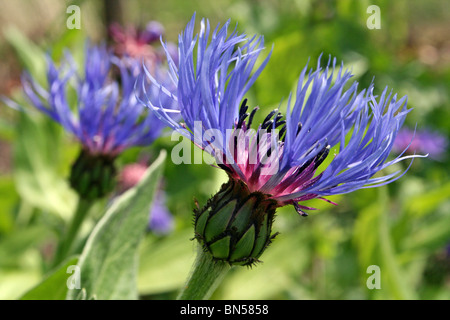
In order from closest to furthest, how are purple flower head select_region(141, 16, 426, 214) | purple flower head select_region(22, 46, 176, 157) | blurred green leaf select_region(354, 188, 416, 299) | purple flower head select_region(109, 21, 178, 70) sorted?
purple flower head select_region(141, 16, 426, 214)
purple flower head select_region(22, 46, 176, 157)
blurred green leaf select_region(354, 188, 416, 299)
purple flower head select_region(109, 21, 178, 70)

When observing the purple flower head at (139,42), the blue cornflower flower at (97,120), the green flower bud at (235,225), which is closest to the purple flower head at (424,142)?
the purple flower head at (139,42)

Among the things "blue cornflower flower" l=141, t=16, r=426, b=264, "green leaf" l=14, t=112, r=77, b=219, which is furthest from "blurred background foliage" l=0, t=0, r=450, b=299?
"blue cornflower flower" l=141, t=16, r=426, b=264

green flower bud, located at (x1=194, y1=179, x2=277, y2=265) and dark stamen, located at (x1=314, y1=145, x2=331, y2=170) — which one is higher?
dark stamen, located at (x1=314, y1=145, x2=331, y2=170)

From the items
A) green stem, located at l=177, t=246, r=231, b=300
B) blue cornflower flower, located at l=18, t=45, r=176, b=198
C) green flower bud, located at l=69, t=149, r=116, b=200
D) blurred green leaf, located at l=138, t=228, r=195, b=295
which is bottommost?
green stem, located at l=177, t=246, r=231, b=300

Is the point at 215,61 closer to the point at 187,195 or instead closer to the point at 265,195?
the point at 265,195

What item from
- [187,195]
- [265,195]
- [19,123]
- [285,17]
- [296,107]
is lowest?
[265,195]

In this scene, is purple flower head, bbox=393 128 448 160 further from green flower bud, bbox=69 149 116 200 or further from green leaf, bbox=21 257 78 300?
green leaf, bbox=21 257 78 300
